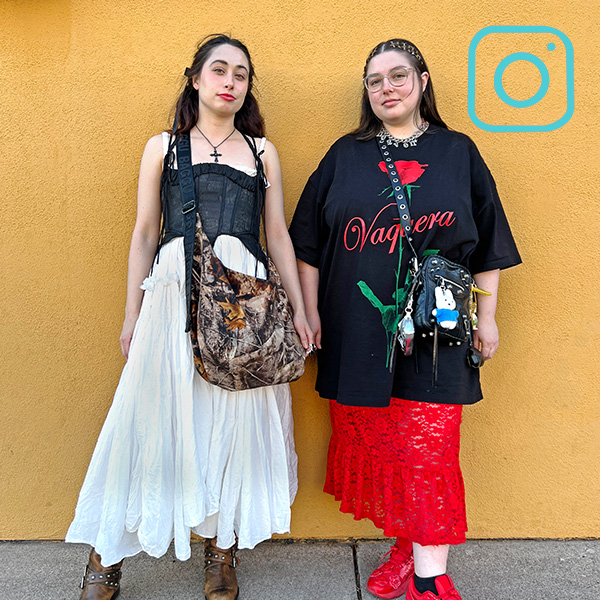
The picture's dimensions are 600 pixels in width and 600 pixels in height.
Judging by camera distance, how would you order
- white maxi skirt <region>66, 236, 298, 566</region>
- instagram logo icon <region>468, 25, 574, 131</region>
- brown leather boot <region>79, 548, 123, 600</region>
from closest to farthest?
1. white maxi skirt <region>66, 236, 298, 566</region>
2. brown leather boot <region>79, 548, 123, 600</region>
3. instagram logo icon <region>468, 25, 574, 131</region>

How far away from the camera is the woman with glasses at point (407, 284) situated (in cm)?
209

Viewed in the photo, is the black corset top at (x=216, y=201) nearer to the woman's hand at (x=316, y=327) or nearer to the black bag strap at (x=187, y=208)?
the black bag strap at (x=187, y=208)

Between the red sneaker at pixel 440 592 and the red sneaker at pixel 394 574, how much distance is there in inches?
4.4

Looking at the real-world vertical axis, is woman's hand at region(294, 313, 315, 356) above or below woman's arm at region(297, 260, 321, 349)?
below

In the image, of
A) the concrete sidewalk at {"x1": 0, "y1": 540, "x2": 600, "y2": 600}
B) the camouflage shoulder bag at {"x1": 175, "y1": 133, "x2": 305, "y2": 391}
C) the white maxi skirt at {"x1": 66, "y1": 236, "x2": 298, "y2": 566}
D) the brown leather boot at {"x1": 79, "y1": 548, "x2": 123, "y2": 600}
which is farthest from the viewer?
the concrete sidewalk at {"x1": 0, "y1": 540, "x2": 600, "y2": 600}

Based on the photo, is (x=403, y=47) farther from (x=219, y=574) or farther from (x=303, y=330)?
(x=219, y=574)

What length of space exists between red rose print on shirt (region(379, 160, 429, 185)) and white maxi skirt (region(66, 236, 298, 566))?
0.63 m

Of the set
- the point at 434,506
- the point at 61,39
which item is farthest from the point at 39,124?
the point at 434,506

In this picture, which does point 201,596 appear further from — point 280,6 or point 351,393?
point 280,6

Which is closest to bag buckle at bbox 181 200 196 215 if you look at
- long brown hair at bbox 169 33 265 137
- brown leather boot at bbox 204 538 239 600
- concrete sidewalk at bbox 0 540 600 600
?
long brown hair at bbox 169 33 265 137

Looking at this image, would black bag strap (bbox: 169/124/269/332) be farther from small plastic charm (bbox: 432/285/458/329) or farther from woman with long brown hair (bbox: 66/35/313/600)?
small plastic charm (bbox: 432/285/458/329)

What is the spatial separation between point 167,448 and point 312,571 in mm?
895

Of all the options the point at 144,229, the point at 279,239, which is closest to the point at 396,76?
the point at 279,239

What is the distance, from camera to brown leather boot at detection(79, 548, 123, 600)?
2158 mm
